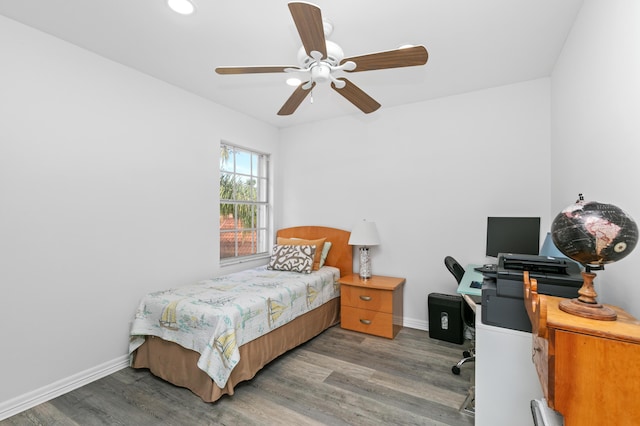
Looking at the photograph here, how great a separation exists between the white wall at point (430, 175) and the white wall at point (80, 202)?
1.80 meters

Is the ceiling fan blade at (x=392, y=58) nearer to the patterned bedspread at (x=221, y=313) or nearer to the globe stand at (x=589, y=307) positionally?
the globe stand at (x=589, y=307)

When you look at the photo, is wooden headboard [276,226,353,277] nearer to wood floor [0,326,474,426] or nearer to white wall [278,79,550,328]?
white wall [278,79,550,328]

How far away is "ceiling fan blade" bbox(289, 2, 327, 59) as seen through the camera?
131 centimetres

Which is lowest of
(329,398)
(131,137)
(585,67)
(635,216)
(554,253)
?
(329,398)

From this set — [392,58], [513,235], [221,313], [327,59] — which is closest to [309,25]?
[327,59]

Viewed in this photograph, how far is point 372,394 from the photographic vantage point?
7.23 feet

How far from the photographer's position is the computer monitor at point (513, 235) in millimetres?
2646

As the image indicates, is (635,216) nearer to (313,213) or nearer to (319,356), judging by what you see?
(319,356)

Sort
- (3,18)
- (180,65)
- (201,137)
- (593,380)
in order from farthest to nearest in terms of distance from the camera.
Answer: (201,137) < (180,65) < (3,18) < (593,380)

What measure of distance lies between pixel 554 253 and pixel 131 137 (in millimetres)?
3664

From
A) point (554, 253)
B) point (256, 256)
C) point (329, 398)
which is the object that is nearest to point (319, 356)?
point (329, 398)

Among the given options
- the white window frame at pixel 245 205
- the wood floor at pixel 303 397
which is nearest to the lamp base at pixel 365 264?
the wood floor at pixel 303 397

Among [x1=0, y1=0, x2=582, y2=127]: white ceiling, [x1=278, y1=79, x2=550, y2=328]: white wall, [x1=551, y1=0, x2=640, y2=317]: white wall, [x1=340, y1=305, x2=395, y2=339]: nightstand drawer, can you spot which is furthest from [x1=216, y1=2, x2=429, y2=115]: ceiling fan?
[x1=340, y1=305, x2=395, y2=339]: nightstand drawer

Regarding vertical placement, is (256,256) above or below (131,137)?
below
